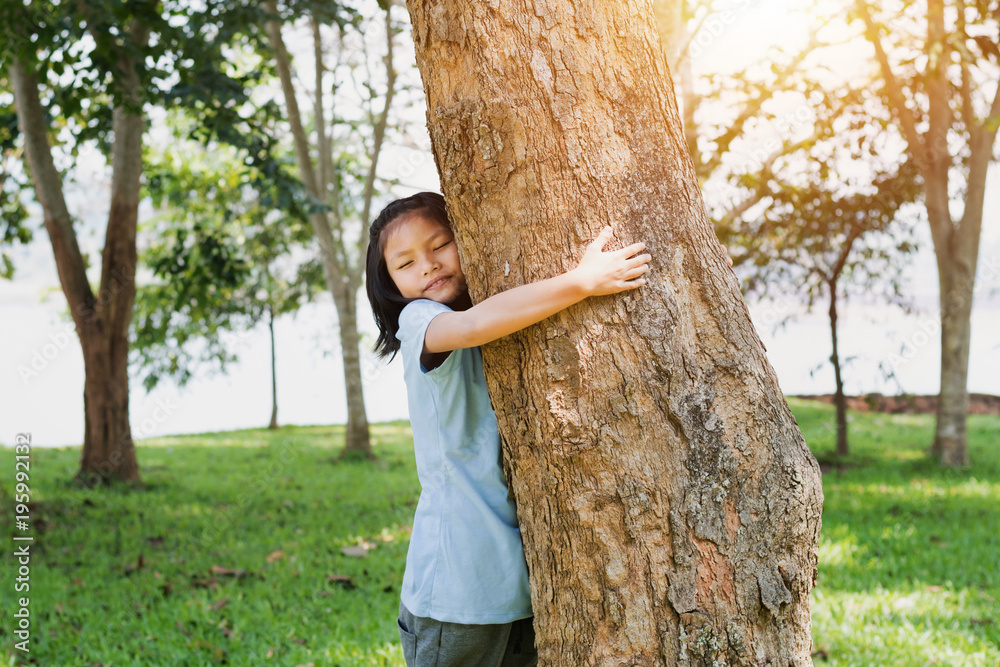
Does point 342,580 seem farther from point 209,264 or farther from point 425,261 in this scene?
point 209,264

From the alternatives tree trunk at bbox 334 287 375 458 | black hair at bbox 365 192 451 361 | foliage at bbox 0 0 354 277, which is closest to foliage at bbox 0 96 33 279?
foliage at bbox 0 0 354 277

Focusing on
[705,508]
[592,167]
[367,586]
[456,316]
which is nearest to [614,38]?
[592,167]

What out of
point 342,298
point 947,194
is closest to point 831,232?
point 947,194

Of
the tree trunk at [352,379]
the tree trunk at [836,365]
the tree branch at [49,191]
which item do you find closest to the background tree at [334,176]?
the tree trunk at [352,379]

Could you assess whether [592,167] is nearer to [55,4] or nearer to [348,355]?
[55,4]

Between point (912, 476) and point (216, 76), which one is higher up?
point (216, 76)

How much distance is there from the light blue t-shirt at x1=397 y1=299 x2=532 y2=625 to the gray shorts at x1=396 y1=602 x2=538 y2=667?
0.04 meters

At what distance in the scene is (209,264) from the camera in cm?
864

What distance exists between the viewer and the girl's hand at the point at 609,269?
1.43m

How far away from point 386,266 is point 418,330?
1.31 feet

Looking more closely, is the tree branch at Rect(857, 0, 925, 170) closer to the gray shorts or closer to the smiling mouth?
the smiling mouth

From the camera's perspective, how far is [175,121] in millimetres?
11078

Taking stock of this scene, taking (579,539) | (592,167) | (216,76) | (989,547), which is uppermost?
(216,76)

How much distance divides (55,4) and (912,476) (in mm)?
8995
